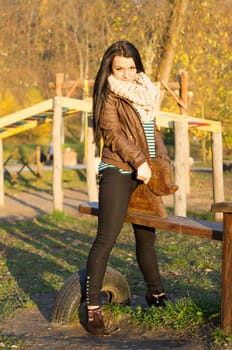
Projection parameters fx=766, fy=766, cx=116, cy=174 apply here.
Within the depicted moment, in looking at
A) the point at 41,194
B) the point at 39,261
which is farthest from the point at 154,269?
the point at 41,194

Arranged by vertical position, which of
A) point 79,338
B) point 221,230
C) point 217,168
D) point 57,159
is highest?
point 57,159

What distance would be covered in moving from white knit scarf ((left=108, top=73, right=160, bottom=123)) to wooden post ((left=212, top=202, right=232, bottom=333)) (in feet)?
2.68

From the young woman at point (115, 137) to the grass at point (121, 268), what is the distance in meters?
0.55

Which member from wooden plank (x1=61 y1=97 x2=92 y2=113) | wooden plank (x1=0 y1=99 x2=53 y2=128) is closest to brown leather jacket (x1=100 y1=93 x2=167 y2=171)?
wooden plank (x1=61 y1=97 x2=92 y2=113)

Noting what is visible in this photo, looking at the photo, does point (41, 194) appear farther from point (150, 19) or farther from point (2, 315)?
point (2, 315)

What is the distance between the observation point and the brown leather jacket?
15.9 ft

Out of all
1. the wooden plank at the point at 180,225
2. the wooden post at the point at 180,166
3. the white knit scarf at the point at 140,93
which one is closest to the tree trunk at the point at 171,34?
the wooden post at the point at 180,166

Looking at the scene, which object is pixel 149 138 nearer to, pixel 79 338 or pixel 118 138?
pixel 118 138

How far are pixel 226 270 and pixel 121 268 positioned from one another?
3080 mm

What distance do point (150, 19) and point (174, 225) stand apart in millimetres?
13936

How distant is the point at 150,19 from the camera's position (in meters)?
18.3

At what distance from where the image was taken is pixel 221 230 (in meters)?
4.79

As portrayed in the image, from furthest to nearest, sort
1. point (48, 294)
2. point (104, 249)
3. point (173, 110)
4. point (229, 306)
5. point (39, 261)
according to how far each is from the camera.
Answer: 1. point (173, 110)
2. point (39, 261)
3. point (48, 294)
4. point (104, 249)
5. point (229, 306)

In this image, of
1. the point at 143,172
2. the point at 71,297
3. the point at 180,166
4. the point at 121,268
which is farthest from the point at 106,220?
the point at 180,166
